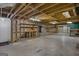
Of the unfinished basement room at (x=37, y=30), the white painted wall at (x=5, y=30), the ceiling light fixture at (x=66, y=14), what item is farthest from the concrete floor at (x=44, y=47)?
the ceiling light fixture at (x=66, y=14)

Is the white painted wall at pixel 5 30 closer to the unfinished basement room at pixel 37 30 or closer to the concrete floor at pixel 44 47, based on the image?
the unfinished basement room at pixel 37 30

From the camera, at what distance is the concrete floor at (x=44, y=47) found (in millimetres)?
2357

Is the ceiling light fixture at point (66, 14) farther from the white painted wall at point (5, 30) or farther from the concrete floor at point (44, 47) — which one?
the white painted wall at point (5, 30)

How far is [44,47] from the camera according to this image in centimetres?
239

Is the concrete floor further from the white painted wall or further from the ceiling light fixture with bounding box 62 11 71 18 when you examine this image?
the ceiling light fixture with bounding box 62 11 71 18

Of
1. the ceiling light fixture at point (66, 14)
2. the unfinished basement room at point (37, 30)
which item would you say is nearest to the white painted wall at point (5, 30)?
the unfinished basement room at point (37, 30)

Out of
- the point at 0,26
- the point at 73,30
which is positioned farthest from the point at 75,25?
the point at 0,26

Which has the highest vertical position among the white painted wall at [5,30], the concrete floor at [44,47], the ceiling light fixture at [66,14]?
the ceiling light fixture at [66,14]

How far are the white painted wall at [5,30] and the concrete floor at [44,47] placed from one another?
0.16 metres

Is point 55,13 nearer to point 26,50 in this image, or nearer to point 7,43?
point 26,50

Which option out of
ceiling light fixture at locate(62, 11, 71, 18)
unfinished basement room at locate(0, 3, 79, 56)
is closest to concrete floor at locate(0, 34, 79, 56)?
unfinished basement room at locate(0, 3, 79, 56)

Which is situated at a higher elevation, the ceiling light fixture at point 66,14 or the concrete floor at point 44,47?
the ceiling light fixture at point 66,14

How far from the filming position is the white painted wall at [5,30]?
236 cm

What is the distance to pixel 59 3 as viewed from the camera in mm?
2367
